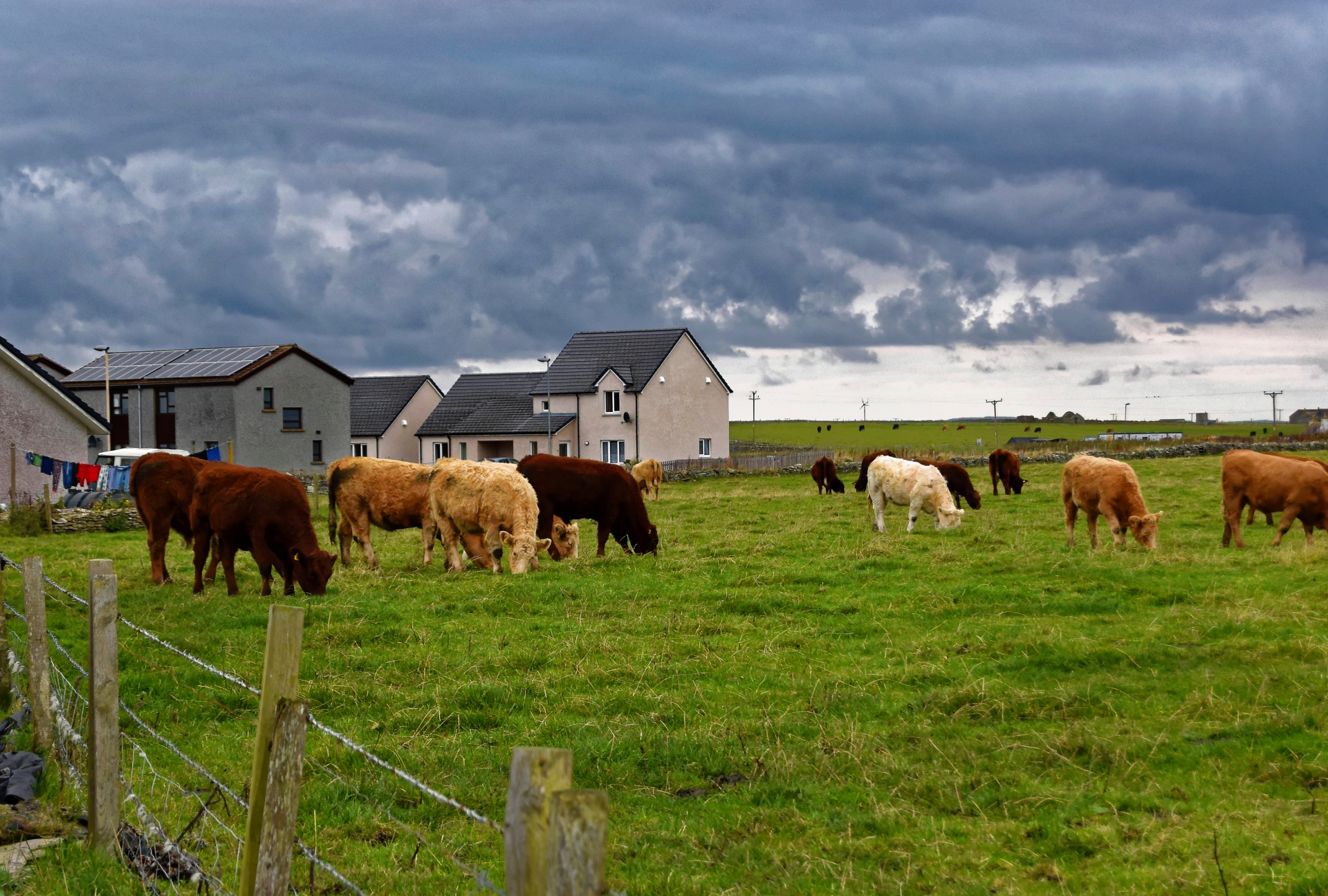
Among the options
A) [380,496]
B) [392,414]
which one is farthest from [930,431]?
[380,496]

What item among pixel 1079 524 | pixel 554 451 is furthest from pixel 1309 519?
pixel 554 451

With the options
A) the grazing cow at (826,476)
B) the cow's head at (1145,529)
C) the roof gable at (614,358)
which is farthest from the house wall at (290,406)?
the cow's head at (1145,529)

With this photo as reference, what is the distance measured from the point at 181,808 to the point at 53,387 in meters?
35.6

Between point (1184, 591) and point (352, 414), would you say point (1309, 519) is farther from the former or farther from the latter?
point (352, 414)

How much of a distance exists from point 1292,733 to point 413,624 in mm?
8710

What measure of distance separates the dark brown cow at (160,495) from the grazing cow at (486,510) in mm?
3505

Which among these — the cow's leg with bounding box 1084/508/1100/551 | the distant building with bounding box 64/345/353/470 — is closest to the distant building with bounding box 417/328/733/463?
the distant building with bounding box 64/345/353/470

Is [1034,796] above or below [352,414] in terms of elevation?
below

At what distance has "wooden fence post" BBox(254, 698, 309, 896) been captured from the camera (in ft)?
13.1

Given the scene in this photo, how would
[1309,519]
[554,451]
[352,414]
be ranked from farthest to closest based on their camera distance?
[352,414] → [554,451] → [1309,519]

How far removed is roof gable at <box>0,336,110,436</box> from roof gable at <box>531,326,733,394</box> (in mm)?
27061

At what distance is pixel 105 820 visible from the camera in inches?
236

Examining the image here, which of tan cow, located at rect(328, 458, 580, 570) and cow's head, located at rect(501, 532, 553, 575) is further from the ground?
tan cow, located at rect(328, 458, 580, 570)

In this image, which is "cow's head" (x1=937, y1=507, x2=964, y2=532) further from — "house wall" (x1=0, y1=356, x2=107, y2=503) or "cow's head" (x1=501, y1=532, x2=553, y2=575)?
"house wall" (x1=0, y1=356, x2=107, y2=503)
